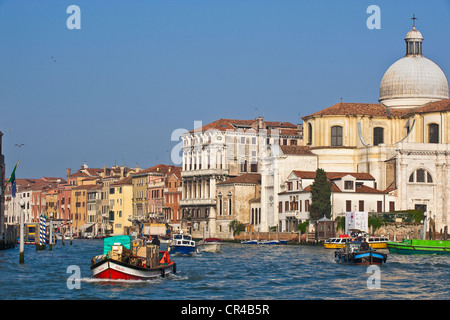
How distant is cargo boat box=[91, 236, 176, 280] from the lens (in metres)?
30.8

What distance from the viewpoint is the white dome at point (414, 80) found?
76.8 metres

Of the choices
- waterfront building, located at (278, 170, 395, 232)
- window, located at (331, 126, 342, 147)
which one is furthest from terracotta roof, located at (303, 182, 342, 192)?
window, located at (331, 126, 342, 147)

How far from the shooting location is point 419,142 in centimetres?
7206

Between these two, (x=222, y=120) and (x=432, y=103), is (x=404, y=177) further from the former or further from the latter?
(x=222, y=120)

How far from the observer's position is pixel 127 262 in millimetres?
31531

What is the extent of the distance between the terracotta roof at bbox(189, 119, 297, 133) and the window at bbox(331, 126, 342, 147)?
13.8 metres

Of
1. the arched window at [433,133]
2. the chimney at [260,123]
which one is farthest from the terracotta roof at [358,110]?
the chimney at [260,123]

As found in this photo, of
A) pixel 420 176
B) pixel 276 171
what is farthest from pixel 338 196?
pixel 276 171

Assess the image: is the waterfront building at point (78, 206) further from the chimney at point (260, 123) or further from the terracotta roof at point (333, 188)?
the terracotta roof at point (333, 188)

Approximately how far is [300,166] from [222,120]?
16.9 m

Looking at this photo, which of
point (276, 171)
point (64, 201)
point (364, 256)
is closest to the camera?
point (364, 256)

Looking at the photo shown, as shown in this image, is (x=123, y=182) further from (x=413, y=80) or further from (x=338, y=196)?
(x=338, y=196)

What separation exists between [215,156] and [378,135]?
1626cm
